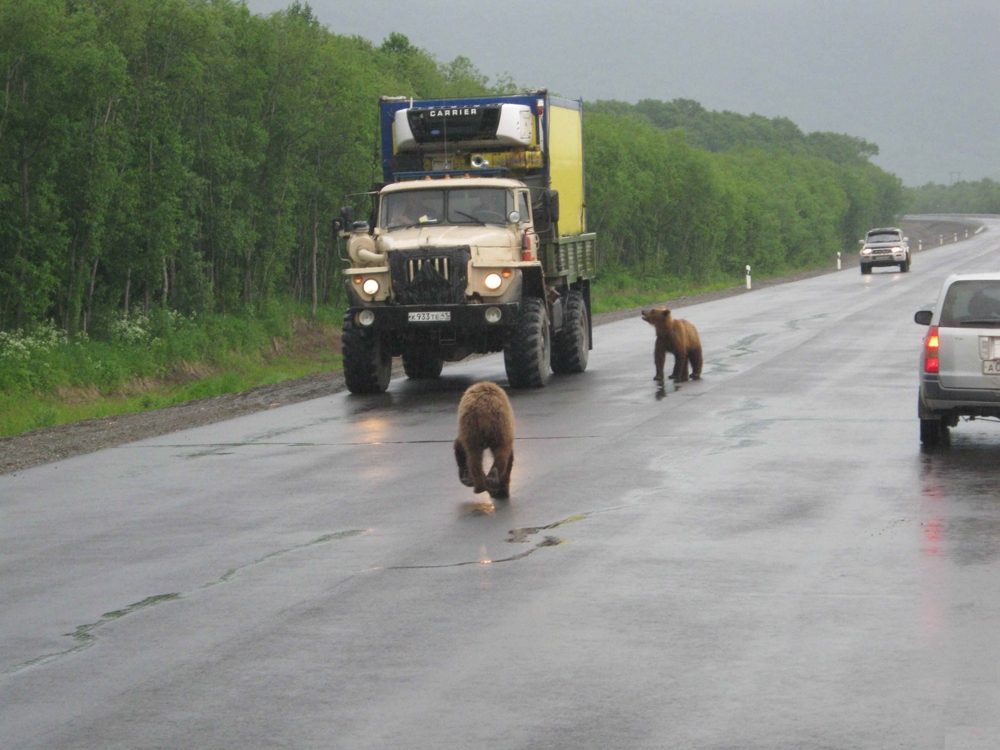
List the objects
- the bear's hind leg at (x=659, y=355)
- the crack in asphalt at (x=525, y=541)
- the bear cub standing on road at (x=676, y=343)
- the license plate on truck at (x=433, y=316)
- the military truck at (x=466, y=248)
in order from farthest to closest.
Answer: the bear's hind leg at (x=659, y=355), the bear cub standing on road at (x=676, y=343), the military truck at (x=466, y=248), the license plate on truck at (x=433, y=316), the crack in asphalt at (x=525, y=541)

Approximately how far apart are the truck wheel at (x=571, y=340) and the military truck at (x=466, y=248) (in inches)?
0.8

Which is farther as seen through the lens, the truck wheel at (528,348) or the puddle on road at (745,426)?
the truck wheel at (528,348)

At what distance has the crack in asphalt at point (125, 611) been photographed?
7.27 meters

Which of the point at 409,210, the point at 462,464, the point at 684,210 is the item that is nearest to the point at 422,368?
the point at 409,210

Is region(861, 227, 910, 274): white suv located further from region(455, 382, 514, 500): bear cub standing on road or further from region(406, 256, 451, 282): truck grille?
region(455, 382, 514, 500): bear cub standing on road

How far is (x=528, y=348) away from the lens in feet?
63.6

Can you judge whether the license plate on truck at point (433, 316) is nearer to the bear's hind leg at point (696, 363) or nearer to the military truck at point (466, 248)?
the military truck at point (466, 248)

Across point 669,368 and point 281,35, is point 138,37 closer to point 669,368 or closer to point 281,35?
point 281,35

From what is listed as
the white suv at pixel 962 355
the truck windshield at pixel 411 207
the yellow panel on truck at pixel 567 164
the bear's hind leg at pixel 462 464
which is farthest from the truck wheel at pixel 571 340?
the bear's hind leg at pixel 462 464

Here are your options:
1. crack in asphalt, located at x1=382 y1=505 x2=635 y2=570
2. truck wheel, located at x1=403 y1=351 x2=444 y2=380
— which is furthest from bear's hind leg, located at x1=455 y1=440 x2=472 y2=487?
truck wheel, located at x1=403 y1=351 x2=444 y2=380

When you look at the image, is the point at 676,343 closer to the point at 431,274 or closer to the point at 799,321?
the point at 431,274

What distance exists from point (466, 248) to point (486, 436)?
310 inches

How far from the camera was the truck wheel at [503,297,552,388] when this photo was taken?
63.4ft

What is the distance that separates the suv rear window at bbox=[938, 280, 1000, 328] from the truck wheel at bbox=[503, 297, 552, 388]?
6746 mm
